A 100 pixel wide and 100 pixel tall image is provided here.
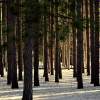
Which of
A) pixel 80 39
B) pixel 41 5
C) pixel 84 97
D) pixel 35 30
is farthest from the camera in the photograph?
pixel 80 39

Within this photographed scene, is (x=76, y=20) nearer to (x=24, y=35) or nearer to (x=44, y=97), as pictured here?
(x=24, y=35)

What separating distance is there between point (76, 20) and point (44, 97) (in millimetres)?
5606

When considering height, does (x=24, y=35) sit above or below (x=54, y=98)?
above

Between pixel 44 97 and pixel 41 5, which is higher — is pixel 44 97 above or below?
below

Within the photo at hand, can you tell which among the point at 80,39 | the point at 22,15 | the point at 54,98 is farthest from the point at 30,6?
the point at 80,39

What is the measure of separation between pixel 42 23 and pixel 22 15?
0.71 meters

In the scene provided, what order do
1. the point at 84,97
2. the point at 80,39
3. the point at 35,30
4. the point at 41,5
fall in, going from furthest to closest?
the point at 80,39 < the point at 84,97 < the point at 35,30 < the point at 41,5

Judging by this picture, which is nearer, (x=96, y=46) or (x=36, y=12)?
(x=36, y=12)

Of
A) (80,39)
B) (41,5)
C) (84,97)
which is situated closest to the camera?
(41,5)

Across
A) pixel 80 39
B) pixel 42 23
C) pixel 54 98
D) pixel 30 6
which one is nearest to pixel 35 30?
pixel 42 23

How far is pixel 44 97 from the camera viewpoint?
16.9 m

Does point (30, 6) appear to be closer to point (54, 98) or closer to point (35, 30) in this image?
point (35, 30)

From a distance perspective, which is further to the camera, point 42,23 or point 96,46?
point 96,46

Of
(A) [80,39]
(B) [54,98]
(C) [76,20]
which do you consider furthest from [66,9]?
(A) [80,39]
